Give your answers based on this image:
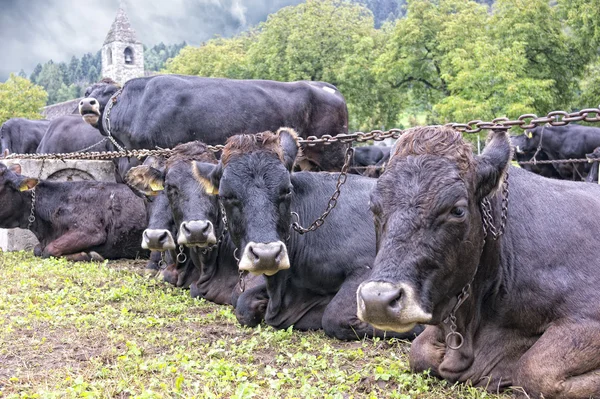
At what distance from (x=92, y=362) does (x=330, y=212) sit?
7.88 feet

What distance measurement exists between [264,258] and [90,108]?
691cm

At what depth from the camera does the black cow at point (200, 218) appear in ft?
21.3

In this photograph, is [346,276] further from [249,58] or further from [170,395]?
[249,58]

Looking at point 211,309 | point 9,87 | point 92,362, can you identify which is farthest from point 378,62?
point 9,87

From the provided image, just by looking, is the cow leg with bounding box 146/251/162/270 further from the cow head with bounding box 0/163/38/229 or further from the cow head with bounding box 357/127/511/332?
the cow head with bounding box 357/127/511/332

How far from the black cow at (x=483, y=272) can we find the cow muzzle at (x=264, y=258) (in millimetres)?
1261

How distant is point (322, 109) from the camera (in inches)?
429

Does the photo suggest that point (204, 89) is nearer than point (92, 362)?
No

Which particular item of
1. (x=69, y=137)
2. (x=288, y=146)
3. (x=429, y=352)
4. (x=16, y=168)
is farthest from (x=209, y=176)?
(x=69, y=137)

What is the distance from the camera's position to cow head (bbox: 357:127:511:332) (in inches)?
119

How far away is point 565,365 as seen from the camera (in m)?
3.23

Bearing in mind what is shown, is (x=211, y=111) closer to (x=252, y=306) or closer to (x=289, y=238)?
(x=289, y=238)

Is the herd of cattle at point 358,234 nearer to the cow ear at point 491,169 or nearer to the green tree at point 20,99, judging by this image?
the cow ear at point 491,169

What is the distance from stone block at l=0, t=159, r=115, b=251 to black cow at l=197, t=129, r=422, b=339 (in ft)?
23.0
